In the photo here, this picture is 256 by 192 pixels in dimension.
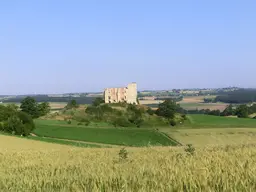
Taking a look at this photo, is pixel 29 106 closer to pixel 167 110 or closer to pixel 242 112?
pixel 167 110

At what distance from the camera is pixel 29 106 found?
381ft

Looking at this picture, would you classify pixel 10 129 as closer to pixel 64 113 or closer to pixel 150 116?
pixel 64 113

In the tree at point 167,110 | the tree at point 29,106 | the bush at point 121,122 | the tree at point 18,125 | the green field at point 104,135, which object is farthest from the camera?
the tree at point 29,106

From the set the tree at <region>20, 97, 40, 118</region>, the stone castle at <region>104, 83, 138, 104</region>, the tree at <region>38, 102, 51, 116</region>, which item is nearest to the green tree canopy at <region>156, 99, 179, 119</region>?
the tree at <region>20, 97, 40, 118</region>

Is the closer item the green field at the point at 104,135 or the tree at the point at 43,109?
the green field at the point at 104,135

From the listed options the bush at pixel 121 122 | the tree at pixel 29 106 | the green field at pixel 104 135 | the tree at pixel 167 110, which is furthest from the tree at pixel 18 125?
the tree at pixel 29 106

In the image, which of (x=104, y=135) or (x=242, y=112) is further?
(x=242, y=112)

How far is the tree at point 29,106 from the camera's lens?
115 metres

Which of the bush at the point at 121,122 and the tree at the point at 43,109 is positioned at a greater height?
the tree at the point at 43,109

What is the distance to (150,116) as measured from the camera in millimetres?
105188

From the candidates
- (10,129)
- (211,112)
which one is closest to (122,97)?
(211,112)

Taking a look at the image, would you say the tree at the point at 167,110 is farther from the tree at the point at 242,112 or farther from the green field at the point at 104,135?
the green field at the point at 104,135

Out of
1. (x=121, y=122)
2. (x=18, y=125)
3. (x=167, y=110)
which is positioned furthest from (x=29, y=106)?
(x=18, y=125)

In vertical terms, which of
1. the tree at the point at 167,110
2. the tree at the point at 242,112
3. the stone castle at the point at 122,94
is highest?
the stone castle at the point at 122,94
